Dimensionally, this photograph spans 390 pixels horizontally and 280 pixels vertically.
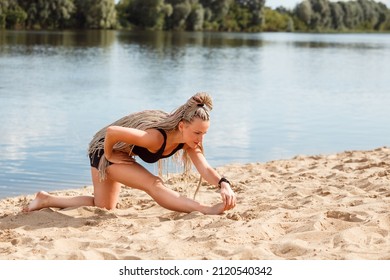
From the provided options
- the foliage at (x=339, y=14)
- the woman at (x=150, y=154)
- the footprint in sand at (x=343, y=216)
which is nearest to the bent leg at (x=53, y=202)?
the woman at (x=150, y=154)

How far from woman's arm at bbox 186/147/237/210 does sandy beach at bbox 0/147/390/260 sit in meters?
0.15

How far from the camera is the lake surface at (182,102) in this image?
11.3 m

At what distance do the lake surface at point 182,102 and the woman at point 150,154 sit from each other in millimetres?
2444

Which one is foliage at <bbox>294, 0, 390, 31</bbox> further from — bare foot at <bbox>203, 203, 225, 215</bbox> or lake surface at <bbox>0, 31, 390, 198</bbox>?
bare foot at <bbox>203, 203, 225, 215</bbox>

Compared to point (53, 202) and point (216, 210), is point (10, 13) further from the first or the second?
point (216, 210)

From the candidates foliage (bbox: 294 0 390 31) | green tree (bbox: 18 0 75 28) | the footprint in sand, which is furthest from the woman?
foliage (bbox: 294 0 390 31)

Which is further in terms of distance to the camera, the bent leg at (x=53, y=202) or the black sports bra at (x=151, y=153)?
the bent leg at (x=53, y=202)

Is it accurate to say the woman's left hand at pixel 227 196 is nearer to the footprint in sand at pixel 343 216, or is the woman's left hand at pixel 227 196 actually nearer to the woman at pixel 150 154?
the woman at pixel 150 154

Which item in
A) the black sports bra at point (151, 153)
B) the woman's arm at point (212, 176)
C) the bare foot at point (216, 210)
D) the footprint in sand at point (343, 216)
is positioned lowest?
the bare foot at point (216, 210)

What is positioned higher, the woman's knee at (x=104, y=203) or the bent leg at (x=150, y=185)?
the bent leg at (x=150, y=185)

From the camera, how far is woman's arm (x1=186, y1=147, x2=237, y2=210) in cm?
627
